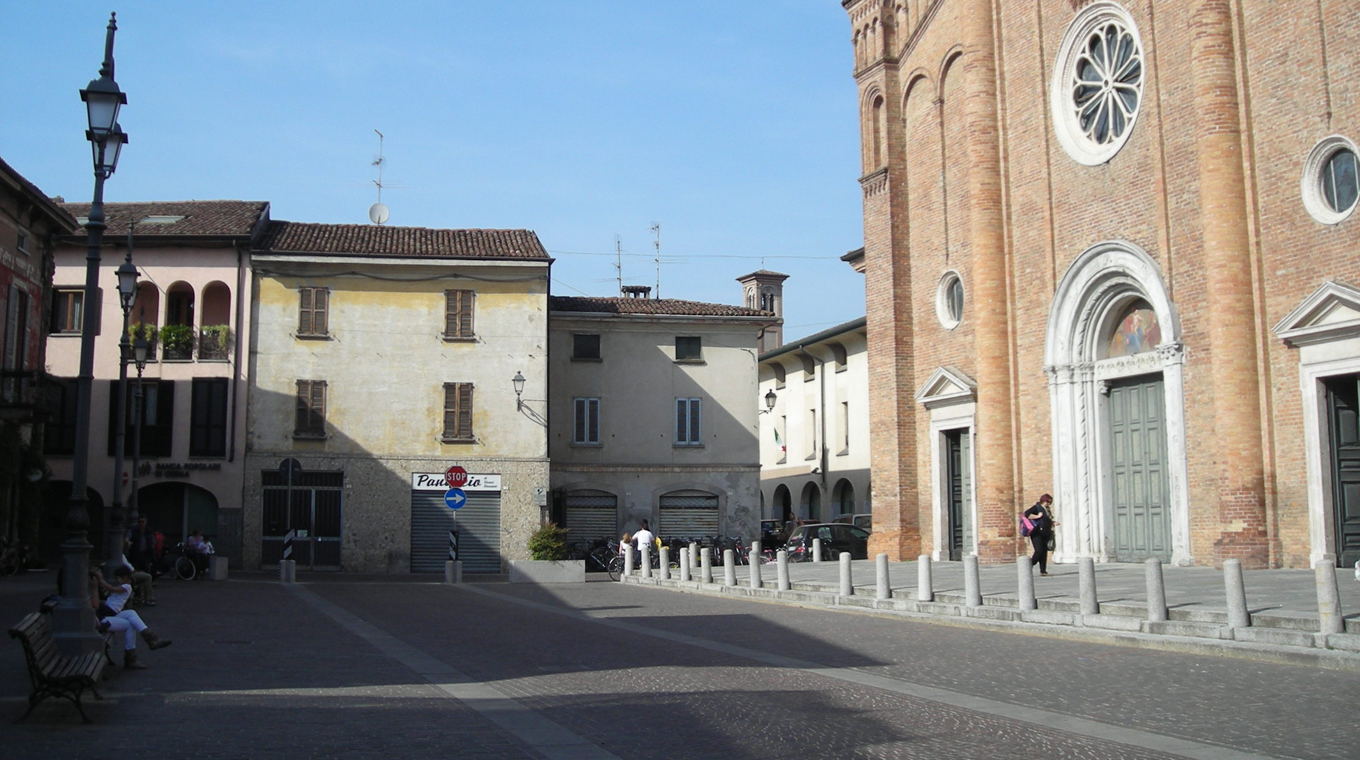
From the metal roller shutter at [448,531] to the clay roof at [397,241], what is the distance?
7.24 meters

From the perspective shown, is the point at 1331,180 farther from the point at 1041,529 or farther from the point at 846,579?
the point at 846,579

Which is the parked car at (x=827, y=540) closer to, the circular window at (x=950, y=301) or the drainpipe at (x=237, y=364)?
the circular window at (x=950, y=301)

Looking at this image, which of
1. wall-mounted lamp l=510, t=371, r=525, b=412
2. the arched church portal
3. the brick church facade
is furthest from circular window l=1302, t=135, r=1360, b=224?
wall-mounted lamp l=510, t=371, r=525, b=412

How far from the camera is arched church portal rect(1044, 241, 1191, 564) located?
20.0 m

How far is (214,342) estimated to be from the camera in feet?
114

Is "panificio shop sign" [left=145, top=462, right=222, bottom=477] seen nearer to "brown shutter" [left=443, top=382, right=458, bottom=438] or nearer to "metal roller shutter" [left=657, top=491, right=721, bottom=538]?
"brown shutter" [left=443, top=382, right=458, bottom=438]

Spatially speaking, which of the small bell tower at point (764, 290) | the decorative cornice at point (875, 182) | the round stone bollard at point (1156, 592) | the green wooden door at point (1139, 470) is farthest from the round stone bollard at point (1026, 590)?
the small bell tower at point (764, 290)

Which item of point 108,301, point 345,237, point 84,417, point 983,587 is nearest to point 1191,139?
point 983,587

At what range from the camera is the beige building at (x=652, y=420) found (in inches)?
1519

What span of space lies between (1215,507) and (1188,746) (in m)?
12.5

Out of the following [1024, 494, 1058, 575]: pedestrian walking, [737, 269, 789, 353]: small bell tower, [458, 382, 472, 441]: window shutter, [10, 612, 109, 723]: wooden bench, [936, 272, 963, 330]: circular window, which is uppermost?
[737, 269, 789, 353]: small bell tower

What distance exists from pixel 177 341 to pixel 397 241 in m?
6.98

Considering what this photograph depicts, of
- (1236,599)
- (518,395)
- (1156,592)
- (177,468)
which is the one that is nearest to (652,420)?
(518,395)

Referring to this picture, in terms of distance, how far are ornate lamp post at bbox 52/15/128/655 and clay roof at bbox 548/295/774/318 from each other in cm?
2687
